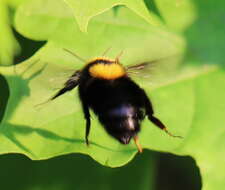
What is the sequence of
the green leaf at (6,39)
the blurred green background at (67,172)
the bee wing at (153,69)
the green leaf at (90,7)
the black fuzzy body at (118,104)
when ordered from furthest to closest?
the blurred green background at (67,172)
the green leaf at (6,39)
the bee wing at (153,69)
the black fuzzy body at (118,104)
the green leaf at (90,7)

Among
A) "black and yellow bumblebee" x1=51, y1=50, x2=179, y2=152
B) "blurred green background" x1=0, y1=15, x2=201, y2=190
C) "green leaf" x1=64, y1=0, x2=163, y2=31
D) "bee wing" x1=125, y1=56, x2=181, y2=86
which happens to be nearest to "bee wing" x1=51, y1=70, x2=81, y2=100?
"black and yellow bumblebee" x1=51, y1=50, x2=179, y2=152

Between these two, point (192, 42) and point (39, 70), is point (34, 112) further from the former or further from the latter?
point (192, 42)

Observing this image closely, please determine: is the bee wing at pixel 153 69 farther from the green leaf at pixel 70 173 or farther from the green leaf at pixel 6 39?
the green leaf at pixel 70 173

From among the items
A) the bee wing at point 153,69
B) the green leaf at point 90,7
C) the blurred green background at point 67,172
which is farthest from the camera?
the blurred green background at point 67,172

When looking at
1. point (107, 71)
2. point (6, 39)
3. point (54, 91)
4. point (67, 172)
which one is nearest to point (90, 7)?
point (107, 71)

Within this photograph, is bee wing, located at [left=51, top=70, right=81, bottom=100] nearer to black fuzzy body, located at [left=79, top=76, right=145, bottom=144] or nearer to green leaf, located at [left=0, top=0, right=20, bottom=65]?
black fuzzy body, located at [left=79, top=76, right=145, bottom=144]

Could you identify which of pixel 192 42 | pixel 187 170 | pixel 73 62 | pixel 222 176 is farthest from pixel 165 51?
pixel 187 170

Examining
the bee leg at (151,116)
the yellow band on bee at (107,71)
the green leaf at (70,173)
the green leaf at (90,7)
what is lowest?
the green leaf at (70,173)

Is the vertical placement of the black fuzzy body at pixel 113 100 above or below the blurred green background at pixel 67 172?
above

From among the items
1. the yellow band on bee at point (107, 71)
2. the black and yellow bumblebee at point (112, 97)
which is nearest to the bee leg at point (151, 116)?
the black and yellow bumblebee at point (112, 97)

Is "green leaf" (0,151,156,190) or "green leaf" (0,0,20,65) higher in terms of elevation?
"green leaf" (0,0,20,65)
